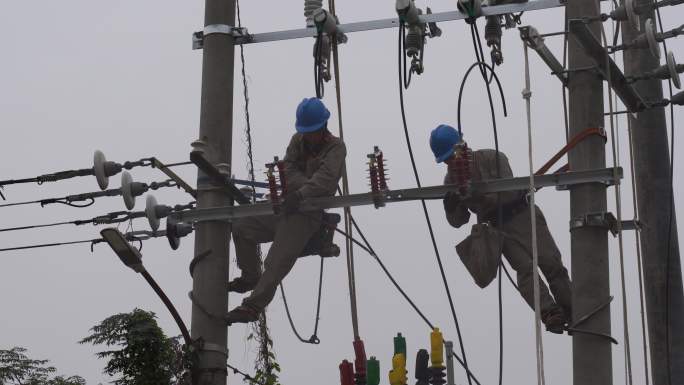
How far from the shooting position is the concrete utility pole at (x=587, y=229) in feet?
23.6

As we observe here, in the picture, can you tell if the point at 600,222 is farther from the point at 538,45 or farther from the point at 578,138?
the point at 538,45

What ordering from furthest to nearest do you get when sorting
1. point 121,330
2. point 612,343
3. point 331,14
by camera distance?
point 121,330
point 331,14
point 612,343

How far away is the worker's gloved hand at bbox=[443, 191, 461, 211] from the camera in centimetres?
789

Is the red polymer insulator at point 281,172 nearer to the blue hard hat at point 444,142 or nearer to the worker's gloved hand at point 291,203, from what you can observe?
the worker's gloved hand at point 291,203

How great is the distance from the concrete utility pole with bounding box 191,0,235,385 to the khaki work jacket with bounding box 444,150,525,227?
1.50 metres

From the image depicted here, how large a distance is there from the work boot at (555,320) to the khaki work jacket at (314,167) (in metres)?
1.65

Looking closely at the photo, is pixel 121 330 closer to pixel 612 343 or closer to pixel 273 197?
pixel 273 197

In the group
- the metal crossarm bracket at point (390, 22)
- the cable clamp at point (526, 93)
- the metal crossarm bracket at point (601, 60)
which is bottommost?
the cable clamp at point (526, 93)

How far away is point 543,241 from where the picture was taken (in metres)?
8.23

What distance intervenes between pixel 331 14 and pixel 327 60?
31 cm

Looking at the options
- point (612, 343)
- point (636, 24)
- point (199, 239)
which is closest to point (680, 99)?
point (636, 24)

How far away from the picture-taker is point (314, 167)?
8.80 meters

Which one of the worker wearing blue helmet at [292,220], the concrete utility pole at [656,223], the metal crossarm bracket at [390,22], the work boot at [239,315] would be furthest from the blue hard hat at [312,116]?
the concrete utility pole at [656,223]

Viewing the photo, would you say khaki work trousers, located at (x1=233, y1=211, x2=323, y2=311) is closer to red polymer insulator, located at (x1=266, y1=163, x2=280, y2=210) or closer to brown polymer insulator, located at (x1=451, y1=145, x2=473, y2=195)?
red polymer insulator, located at (x1=266, y1=163, x2=280, y2=210)
